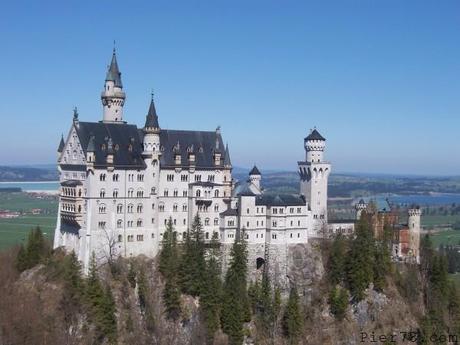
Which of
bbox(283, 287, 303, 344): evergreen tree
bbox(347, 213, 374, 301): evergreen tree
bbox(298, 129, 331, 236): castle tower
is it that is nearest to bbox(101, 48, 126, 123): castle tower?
bbox(298, 129, 331, 236): castle tower

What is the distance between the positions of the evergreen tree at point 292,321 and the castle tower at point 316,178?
12.6m

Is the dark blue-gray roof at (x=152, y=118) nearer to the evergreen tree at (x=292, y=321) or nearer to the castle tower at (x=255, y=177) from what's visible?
the castle tower at (x=255, y=177)

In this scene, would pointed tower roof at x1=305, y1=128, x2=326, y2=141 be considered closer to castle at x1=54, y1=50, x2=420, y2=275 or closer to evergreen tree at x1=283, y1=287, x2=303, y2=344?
castle at x1=54, y1=50, x2=420, y2=275

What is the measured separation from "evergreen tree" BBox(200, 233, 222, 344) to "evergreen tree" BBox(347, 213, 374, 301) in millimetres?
15797

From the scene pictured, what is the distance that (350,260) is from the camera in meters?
80.9

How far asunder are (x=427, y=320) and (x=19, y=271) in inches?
1922

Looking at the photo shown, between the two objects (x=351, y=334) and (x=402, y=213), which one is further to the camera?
(x=402, y=213)

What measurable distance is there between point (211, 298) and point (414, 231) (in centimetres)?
3194

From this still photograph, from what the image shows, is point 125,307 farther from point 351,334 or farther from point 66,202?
point 351,334

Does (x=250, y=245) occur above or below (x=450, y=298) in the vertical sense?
above

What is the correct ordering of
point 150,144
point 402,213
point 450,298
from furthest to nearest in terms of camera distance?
1. point 402,213
2. point 450,298
3. point 150,144

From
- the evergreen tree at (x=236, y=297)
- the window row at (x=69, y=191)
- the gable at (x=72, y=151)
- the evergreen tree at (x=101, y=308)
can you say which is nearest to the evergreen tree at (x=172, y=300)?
the evergreen tree at (x=236, y=297)

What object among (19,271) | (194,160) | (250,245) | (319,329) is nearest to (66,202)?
(19,271)

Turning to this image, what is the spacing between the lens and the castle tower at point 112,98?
83.6 m
